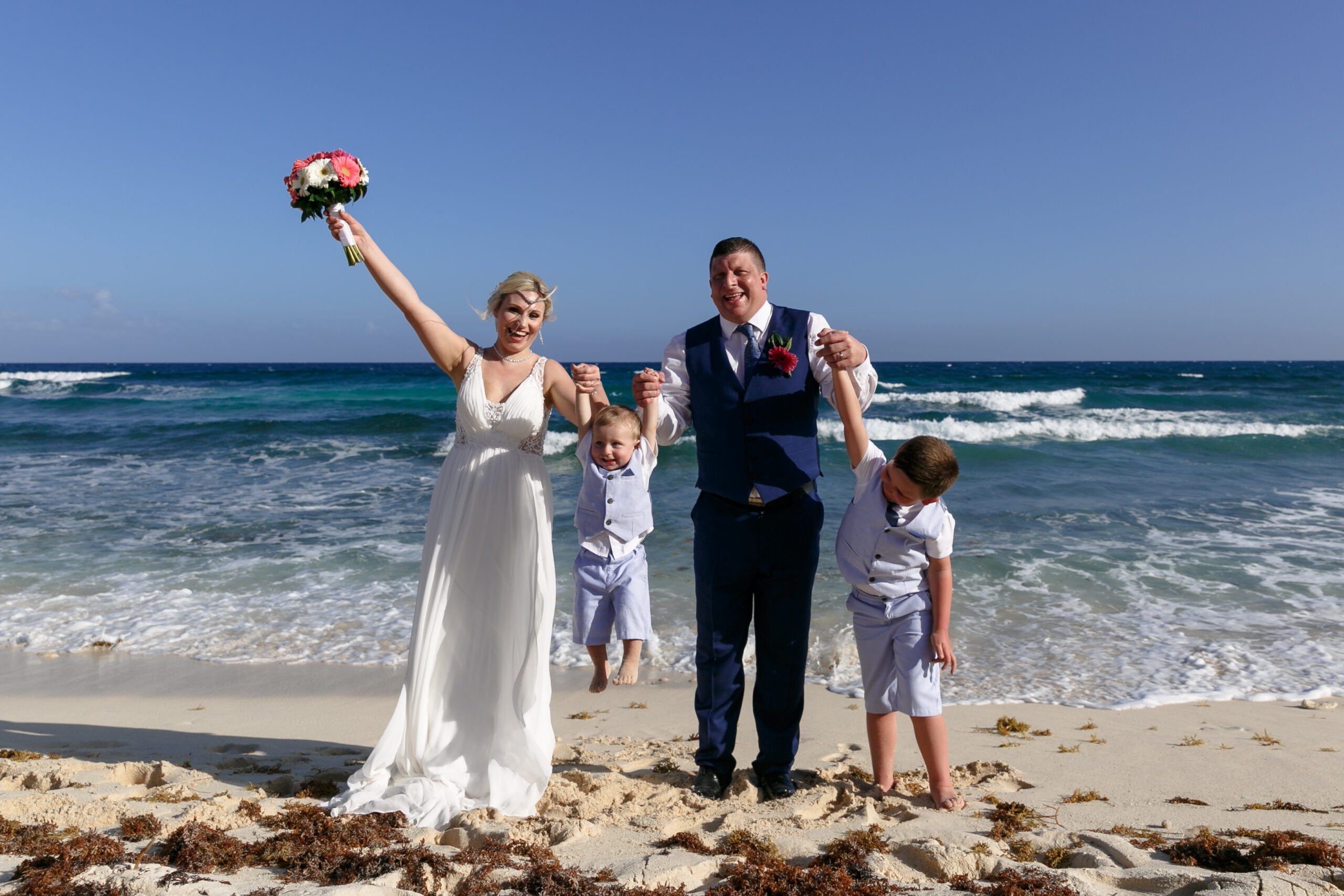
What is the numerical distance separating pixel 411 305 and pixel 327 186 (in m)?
0.64

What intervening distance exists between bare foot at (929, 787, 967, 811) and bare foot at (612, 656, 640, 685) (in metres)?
1.55

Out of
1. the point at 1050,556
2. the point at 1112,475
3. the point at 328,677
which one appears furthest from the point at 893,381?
the point at 328,677

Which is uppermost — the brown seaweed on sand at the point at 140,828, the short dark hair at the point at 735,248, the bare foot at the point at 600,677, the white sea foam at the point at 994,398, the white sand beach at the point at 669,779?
the short dark hair at the point at 735,248

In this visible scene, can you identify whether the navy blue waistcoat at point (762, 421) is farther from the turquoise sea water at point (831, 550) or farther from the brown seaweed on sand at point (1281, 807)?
the turquoise sea water at point (831, 550)

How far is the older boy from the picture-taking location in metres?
3.53

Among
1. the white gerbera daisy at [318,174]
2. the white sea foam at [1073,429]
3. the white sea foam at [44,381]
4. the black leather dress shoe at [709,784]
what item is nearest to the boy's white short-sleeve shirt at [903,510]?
the black leather dress shoe at [709,784]

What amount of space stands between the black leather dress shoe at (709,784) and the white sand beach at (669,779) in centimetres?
7

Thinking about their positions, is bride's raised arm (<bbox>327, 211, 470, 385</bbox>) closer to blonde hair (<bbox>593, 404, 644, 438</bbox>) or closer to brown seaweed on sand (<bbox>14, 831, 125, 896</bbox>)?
blonde hair (<bbox>593, 404, 644, 438</bbox>)

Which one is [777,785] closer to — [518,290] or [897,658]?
[897,658]

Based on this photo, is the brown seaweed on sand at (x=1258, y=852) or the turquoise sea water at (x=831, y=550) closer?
the brown seaweed on sand at (x=1258, y=852)

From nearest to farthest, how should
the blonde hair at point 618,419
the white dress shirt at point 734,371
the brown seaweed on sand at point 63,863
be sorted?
the brown seaweed on sand at point 63,863 < the white dress shirt at point 734,371 < the blonde hair at point 618,419

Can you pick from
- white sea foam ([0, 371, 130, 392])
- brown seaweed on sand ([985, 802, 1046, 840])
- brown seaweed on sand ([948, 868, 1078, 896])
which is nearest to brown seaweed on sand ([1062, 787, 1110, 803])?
brown seaweed on sand ([985, 802, 1046, 840])

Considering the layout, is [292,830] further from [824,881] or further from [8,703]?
[8,703]

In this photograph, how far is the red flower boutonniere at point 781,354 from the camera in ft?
11.7
